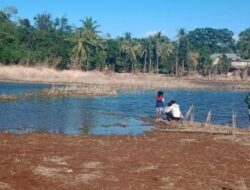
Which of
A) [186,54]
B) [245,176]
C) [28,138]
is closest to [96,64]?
[186,54]

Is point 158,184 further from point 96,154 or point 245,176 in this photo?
point 96,154

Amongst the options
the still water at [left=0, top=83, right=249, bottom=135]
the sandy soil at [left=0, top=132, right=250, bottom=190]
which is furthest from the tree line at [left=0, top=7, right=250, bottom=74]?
the sandy soil at [left=0, top=132, right=250, bottom=190]

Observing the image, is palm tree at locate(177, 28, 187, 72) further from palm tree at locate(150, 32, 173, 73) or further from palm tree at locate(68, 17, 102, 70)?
palm tree at locate(68, 17, 102, 70)

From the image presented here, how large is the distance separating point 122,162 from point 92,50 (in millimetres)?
78950

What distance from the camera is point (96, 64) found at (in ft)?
298

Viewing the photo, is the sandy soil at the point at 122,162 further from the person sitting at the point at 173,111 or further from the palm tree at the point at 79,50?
the palm tree at the point at 79,50

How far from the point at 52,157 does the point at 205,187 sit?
4.69 m

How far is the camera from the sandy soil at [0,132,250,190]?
10.4m

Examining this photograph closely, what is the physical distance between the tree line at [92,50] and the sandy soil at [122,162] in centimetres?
6038

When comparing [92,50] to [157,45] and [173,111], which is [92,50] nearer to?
[157,45]

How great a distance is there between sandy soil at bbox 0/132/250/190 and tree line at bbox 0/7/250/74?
198ft

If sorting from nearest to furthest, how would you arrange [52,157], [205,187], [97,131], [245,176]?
[205,187] < [245,176] < [52,157] < [97,131]

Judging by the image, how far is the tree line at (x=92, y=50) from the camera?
80.6 m

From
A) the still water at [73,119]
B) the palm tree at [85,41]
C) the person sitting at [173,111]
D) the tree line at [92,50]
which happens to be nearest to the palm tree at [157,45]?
the tree line at [92,50]
